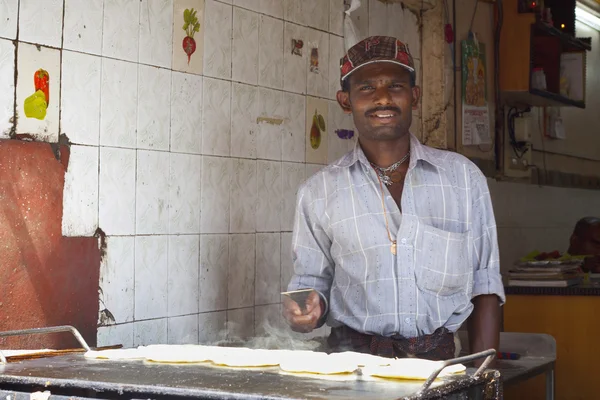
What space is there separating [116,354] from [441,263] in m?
1.11

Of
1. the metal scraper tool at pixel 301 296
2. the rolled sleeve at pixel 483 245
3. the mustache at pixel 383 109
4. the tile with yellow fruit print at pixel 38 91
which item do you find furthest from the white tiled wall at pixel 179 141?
the rolled sleeve at pixel 483 245

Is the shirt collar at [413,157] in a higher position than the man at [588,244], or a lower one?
higher

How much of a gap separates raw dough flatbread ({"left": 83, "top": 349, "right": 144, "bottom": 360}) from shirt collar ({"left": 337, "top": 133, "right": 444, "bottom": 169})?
42.2 inches

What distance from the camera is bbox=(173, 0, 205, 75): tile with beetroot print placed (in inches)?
125

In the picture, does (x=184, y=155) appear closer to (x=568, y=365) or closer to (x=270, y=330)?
(x=270, y=330)

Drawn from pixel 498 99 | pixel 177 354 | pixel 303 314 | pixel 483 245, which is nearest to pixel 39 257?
pixel 177 354

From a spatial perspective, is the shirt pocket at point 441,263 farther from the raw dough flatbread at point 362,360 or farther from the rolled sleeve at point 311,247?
the raw dough flatbread at point 362,360

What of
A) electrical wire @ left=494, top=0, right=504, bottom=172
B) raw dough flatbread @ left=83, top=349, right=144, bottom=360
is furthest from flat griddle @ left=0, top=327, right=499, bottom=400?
electrical wire @ left=494, top=0, right=504, bottom=172

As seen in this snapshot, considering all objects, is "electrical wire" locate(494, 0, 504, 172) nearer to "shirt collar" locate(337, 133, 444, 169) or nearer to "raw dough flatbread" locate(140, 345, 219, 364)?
"shirt collar" locate(337, 133, 444, 169)

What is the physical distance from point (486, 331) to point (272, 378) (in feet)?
4.09

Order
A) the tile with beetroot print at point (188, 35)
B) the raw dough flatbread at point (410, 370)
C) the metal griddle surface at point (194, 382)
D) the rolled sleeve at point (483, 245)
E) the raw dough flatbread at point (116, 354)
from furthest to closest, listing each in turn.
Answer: the tile with beetroot print at point (188, 35) < the rolled sleeve at point (483, 245) < the raw dough flatbread at point (116, 354) < the raw dough flatbread at point (410, 370) < the metal griddle surface at point (194, 382)

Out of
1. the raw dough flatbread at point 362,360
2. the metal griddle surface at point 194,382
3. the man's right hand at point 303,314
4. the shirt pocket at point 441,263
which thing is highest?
A: the shirt pocket at point 441,263

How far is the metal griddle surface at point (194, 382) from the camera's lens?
5.32 feet

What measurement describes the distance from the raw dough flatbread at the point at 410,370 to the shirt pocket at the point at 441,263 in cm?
80
